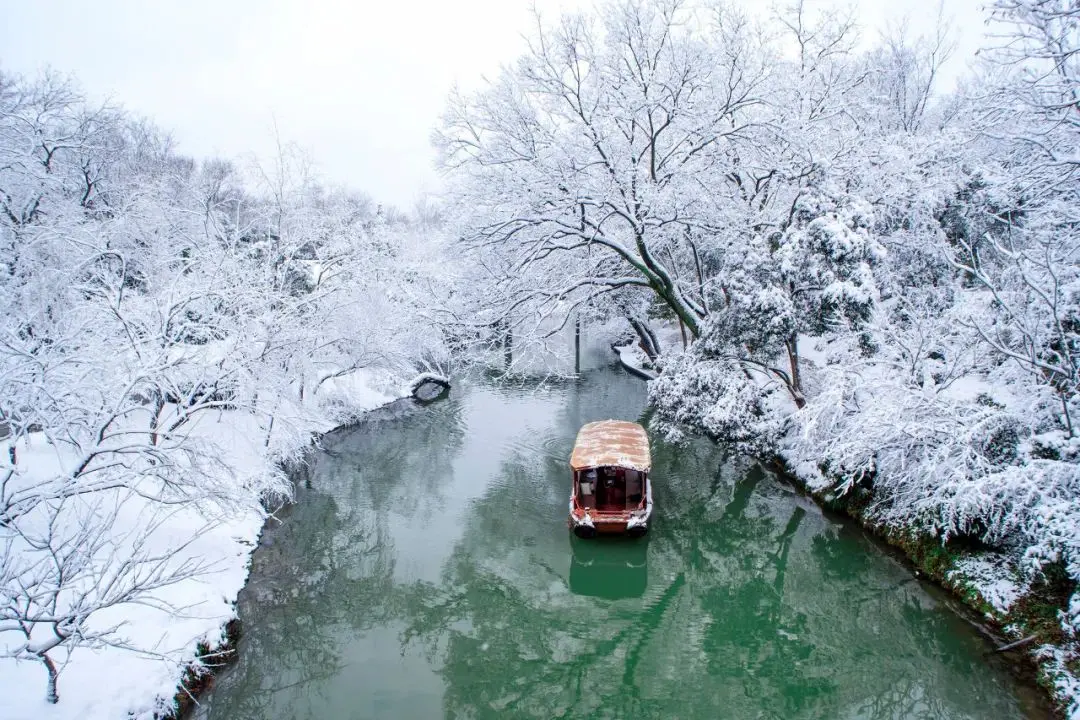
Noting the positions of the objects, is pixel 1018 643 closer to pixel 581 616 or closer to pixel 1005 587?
pixel 1005 587

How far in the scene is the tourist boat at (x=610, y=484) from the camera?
1215 centimetres

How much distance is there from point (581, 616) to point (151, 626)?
267 inches

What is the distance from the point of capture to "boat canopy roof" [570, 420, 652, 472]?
12383 mm

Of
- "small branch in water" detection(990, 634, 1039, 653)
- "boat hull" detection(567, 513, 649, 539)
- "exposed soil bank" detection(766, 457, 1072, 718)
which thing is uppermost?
"boat hull" detection(567, 513, 649, 539)

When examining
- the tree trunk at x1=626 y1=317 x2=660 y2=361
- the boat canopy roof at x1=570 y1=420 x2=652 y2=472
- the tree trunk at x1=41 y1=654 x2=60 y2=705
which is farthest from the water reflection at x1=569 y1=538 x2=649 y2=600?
the tree trunk at x1=626 y1=317 x2=660 y2=361

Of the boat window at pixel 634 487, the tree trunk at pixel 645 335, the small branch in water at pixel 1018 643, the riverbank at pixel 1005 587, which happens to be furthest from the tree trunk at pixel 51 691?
the tree trunk at pixel 645 335

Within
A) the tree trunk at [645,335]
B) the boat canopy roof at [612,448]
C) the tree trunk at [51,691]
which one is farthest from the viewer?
the tree trunk at [645,335]

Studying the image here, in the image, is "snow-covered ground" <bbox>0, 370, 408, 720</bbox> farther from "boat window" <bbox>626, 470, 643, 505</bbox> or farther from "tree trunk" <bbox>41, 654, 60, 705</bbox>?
"boat window" <bbox>626, 470, 643, 505</bbox>

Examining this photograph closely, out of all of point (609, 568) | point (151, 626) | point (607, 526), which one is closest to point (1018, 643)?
point (609, 568)

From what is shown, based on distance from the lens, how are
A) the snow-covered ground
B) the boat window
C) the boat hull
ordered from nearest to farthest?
the snow-covered ground < the boat hull < the boat window

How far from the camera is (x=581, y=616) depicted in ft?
33.2

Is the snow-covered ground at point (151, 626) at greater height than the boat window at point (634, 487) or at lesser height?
lesser

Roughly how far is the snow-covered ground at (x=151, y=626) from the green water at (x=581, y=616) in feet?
2.12

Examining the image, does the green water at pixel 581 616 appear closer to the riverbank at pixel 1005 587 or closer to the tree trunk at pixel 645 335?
the riverbank at pixel 1005 587
